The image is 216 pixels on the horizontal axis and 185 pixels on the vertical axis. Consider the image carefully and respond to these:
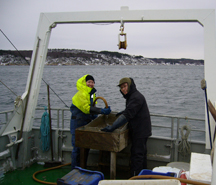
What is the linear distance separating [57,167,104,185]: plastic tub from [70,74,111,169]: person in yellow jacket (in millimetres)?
1211

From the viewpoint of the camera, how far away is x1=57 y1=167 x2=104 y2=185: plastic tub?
11.0 ft

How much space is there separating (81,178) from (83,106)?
145cm

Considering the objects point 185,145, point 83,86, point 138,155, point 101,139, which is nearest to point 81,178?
point 101,139

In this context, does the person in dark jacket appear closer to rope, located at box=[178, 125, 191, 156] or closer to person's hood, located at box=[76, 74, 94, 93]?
person's hood, located at box=[76, 74, 94, 93]

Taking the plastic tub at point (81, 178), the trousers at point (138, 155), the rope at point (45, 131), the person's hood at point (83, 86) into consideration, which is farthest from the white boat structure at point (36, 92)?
the plastic tub at point (81, 178)

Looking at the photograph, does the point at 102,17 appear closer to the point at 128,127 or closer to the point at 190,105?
the point at 128,127

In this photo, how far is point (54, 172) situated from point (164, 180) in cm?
364

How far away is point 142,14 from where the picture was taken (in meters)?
4.92

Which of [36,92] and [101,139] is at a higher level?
[36,92]

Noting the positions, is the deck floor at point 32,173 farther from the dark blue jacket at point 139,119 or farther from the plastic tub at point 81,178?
the plastic tub at point 81,178

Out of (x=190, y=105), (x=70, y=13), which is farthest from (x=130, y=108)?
(x=190, y=105)

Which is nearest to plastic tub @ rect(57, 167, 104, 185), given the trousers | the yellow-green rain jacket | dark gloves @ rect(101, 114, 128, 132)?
dark gloves @ rect(101, 114, 128, 132)

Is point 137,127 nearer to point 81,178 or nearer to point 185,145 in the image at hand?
point 185,145

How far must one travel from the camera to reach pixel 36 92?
17.7 feet
